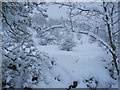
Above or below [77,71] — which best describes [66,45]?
above

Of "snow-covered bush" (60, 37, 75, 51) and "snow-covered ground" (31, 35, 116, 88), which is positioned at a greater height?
"snow-covered bush" (60, 37, 75, 51)

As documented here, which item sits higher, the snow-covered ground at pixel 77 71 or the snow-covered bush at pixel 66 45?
the snow-covered bush at pixel 66 45

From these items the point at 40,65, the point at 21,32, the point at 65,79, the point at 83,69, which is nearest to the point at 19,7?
the point at 21,32

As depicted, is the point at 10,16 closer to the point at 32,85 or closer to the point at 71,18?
the point at 32,85

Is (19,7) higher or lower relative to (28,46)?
higher

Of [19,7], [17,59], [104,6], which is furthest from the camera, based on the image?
[104,6]

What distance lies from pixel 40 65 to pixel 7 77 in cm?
69

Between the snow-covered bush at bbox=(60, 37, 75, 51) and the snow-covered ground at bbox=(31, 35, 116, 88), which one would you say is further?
the snow-covered bush at bbox=(60, 37, 75, 51)

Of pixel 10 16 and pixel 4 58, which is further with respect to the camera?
pixel 4 58

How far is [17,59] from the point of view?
238 centimetres

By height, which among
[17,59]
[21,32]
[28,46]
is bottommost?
[17,59]

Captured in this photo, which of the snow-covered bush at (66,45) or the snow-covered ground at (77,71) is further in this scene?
the snow-covered bush at (66,45)

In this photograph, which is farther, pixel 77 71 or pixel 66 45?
pixel 66 45

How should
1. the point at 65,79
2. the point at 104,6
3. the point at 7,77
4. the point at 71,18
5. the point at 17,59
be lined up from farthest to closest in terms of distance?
the point at 65,79 < the point at 71,18 < the point at 104,6 < the point at 17,59 < the point at 7,77
